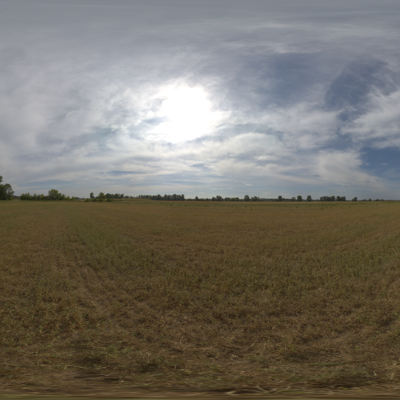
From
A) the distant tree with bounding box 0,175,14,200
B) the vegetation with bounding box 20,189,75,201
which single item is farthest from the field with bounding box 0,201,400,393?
the vegetation with bounding box 20,189,75,201

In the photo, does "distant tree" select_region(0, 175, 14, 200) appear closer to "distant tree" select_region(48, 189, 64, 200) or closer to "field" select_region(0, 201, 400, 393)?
"distant tree" select_region(48, 189, 64, 200)

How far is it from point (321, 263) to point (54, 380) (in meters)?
10.3

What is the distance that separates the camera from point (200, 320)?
19.8 ft

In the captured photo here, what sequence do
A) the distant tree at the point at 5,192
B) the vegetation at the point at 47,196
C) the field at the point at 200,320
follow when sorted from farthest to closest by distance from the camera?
1. the vegetation at the point at 47,196
2. the distant tree at the point at 5,192
3. the field at the point at 200,320

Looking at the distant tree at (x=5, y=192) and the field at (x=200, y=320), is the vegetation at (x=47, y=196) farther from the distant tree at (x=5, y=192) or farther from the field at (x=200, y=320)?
the field at (x=200, y=320)

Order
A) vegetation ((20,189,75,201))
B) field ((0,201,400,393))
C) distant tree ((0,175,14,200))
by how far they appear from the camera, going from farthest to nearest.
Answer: vegetation ((20,189,75,201)) < distant tree ((0,175,14,200)) < field ((0,201,400,393))

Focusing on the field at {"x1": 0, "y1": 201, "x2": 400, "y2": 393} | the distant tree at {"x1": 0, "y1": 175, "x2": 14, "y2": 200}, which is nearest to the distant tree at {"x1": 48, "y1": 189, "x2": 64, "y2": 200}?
the distant tree at {"x1": 0, "y1": 175, "x2": 14, "y2": 200}

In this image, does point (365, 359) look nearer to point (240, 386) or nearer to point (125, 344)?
point (240, 386)

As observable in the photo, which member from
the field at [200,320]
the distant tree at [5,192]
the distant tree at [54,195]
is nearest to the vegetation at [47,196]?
the distant tree at [54,195]

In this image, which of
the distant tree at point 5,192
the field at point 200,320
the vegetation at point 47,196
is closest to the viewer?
the field at point 200,320

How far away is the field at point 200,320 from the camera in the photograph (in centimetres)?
373

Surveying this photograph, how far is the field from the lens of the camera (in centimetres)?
373

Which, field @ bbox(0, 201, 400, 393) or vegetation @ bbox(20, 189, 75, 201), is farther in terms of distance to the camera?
vegetation @ bbox(20, 189, 75, 201)

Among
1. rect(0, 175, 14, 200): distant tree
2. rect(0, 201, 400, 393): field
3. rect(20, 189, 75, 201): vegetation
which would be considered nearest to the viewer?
rect(0, 201, 400, 393): field
